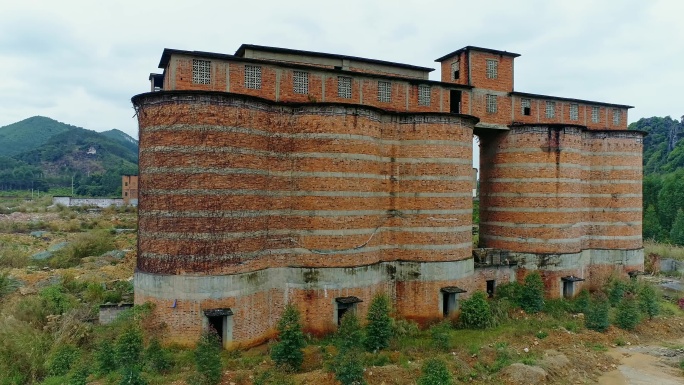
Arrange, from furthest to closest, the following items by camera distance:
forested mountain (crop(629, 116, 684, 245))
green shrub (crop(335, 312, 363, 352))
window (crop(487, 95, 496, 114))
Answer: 1. forested mountain (crop(629, 116, 684, 245))
2. window (crop(487, 95, 496, 114))
3. green shrub (crop(335, 312, 363, 352))

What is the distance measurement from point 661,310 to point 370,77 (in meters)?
23.0

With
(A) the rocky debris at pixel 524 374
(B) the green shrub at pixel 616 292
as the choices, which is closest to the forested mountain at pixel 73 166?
(B) the green shrub at pixel 616 292

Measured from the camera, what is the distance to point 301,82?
66.1 feet

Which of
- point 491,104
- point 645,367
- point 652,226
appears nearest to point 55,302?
point 491,104

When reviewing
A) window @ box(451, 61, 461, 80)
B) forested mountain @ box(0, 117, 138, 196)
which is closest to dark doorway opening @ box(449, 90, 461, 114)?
window @ box(451, 61, 461, 80)

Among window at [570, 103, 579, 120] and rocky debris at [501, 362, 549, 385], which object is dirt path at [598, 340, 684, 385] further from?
window at [570, 103, 579, 120]

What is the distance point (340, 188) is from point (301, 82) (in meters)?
5.66

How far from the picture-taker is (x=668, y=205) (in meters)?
57.8

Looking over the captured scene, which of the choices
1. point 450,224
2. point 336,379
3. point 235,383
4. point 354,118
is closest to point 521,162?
point 450,224

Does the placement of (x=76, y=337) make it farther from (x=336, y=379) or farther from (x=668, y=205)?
(x=668, y=205)

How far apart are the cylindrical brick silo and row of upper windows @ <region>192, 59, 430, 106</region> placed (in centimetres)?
143

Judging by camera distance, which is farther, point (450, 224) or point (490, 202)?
point (490, 202)

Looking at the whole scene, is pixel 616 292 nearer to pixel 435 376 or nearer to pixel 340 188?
pixel 435 376

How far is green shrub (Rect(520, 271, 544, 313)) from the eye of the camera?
2366 cm
